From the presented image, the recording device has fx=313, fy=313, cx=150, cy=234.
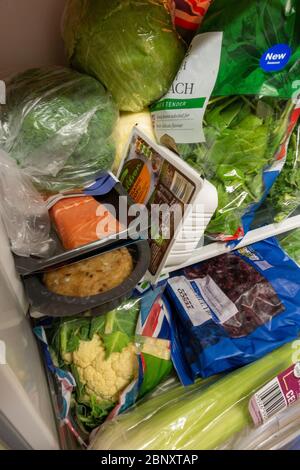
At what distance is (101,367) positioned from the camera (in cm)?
63

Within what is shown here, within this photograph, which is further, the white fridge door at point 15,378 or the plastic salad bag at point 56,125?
the plastic salad bag at point 56,125

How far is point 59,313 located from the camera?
17.9 inches

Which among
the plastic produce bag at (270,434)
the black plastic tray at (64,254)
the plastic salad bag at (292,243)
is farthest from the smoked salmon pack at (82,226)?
the plastic salad bag at (292,243)

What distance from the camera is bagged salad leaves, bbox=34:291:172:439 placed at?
637mm

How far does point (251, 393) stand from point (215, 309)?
A: 7.4 inches

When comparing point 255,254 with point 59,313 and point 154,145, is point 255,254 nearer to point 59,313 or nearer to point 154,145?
point 154,145

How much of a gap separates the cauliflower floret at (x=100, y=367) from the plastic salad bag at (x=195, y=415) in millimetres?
76

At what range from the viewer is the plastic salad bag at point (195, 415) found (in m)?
0.62

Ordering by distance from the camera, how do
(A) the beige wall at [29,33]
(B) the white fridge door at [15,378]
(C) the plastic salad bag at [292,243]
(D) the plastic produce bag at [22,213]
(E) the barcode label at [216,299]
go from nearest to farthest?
(B) the white fridge door at [15,378]
(D) the plastic produce bag at [22,213]
(A) the beige wall at [29,33]
(E) the barcode label at [216,299]
(C) the plastic salad bag at [292,243]

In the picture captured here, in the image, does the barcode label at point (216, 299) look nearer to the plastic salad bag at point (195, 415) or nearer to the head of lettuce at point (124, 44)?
the plastic salad bag at point (195, 415)

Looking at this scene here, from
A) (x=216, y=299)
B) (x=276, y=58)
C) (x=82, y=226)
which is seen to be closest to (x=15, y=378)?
A: (x=82, y=226)

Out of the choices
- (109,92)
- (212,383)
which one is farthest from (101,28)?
(212,383)

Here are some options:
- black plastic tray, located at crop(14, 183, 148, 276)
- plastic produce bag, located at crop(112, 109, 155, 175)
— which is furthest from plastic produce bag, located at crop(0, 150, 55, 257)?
plastic produce bag, located at crop(112, 109, 155, 175)

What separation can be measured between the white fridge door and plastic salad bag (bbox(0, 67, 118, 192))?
0.41 ft
